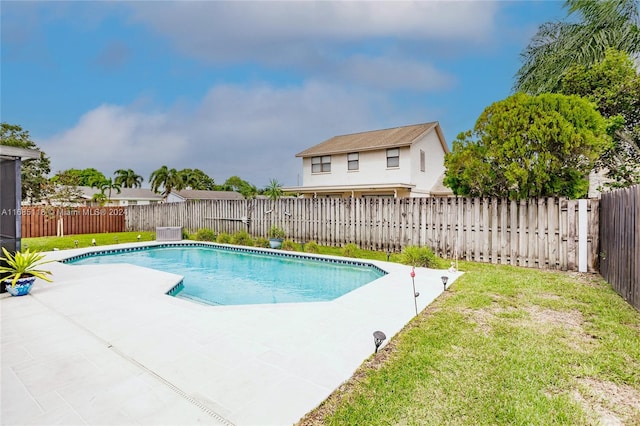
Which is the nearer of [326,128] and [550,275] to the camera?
[550,275]

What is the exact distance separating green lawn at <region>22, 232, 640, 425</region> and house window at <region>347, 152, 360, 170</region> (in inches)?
560

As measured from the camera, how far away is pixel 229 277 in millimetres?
9555

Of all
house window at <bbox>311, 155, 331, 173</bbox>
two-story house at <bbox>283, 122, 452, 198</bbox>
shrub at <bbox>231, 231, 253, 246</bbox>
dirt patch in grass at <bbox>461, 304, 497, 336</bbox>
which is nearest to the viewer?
dirt patch in grass at <bbox>461, 304, 497, 336</bbox>

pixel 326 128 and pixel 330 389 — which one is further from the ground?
pixel 326 128

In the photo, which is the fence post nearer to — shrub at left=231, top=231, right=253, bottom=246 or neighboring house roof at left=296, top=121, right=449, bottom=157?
neighboring house roof at left=296, top=121, right=449, bottom=157

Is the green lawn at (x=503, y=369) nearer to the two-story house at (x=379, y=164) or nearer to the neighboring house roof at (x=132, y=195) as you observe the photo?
the two-story house at (x=379, y=164)

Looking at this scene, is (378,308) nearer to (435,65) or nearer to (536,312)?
(536,312)

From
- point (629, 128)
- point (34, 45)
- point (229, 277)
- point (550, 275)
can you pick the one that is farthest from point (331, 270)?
point (34, 45)

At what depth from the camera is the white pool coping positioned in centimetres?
261

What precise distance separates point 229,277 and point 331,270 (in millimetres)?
3124

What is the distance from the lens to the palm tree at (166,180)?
46312mm

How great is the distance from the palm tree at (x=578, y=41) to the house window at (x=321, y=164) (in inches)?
453

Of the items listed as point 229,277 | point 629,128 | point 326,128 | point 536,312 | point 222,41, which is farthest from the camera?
point 326,128

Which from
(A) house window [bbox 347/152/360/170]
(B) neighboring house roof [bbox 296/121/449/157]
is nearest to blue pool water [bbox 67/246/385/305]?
(A) house window [bbox 347/152/360/170]
